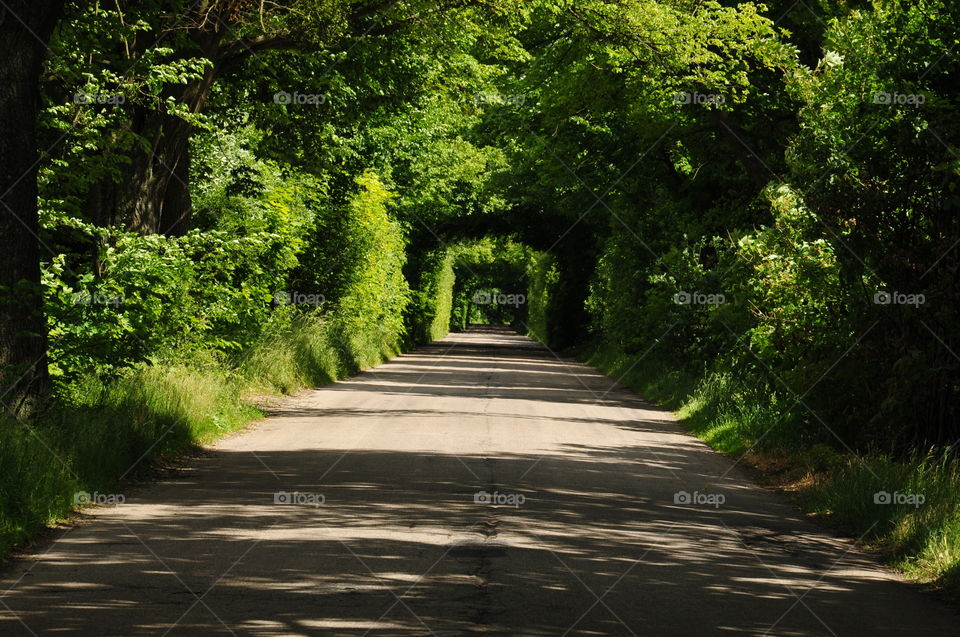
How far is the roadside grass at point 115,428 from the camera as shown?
9.18m

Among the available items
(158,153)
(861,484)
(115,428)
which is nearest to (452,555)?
(861,484)

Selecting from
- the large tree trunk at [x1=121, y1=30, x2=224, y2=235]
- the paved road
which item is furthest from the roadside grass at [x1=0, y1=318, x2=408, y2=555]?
the large tree trunk at [x1=121, y1=30, x2=224, y2=235]

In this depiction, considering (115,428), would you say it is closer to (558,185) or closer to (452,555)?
(452,555)

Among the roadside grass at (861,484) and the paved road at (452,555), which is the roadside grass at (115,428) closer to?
the paved road at (452,555)

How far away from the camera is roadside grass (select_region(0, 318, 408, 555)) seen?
918cm

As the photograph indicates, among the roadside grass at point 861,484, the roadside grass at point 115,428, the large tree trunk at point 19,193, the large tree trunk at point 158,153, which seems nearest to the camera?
the roadside grass at point 861,484

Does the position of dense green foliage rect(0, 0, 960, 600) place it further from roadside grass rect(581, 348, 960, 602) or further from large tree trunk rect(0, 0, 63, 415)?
large tree trunk rect(0, 0, 63, 415)

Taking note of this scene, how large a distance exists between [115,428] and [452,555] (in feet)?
17.6

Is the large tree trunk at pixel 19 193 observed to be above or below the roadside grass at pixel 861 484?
above

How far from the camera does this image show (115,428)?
40.0 feet

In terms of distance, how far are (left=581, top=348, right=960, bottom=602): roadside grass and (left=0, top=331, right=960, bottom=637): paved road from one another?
1.10ft

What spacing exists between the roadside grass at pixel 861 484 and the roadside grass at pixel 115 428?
21.6 feet

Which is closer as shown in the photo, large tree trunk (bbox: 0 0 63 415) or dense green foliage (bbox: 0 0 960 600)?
large tree trunk (bbox: 0 0 63 415)

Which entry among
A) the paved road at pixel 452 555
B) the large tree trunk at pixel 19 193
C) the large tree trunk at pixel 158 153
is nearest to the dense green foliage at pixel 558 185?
the large tree trunk at pixel 158 153
